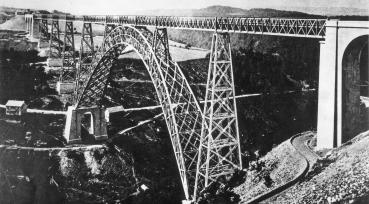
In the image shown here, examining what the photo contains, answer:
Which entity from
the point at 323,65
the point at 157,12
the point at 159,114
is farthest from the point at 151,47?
the point at 157,12

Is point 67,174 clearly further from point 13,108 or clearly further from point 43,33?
point 43,33

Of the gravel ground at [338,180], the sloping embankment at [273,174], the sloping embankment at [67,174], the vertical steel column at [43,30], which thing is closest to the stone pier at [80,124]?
the sloping embankment at [67,174]

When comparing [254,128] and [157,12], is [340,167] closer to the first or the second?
[254,128]

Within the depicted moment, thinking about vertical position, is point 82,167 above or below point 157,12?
below

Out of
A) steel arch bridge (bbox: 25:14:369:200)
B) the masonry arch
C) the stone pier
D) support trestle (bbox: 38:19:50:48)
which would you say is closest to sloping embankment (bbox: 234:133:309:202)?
steel arch bridge (bbox: 25:14:369:200)

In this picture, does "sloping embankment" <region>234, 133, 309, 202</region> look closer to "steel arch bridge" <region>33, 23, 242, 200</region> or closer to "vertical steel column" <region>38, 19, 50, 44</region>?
"steel arch bridge" <region>33, 23, 242, 200</region>

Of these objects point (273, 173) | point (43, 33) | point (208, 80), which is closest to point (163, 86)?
point (208, 80)
